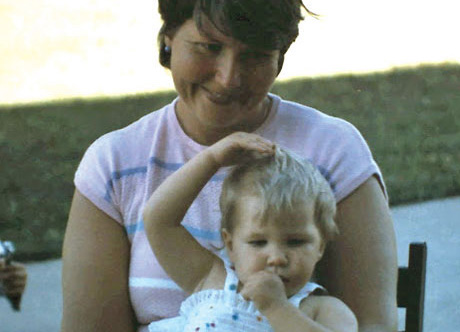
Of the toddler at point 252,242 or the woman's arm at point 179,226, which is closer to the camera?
the toddler at point 252,242

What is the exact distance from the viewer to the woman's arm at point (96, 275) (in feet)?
8.64

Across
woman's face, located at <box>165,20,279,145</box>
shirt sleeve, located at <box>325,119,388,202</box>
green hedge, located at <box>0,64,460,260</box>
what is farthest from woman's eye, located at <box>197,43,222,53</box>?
green hedge, located at <box>0,64,460,260</box>

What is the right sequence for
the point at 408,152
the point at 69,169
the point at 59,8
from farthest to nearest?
1. the point at 59,8
2. the point at 408,152
3. the point at 69,169

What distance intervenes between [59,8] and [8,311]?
6.84 m

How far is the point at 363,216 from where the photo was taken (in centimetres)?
258

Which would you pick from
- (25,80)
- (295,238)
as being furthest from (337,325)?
(25,80)

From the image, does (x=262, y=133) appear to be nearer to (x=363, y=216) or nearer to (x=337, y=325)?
(x=363, y=216)

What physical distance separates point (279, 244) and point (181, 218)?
0.28 meters

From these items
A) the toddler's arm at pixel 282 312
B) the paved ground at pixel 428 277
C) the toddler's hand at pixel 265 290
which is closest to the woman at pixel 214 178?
the toddler's arm at pixel 282 312

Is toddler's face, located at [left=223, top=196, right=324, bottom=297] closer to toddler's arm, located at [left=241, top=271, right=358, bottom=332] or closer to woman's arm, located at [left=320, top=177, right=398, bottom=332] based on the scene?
toddler's arm, located at [left=241, top=271, right=358, bottom=332]

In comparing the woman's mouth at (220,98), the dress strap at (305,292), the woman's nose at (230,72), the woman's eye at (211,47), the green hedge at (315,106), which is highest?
the woman's eye at (211,47)

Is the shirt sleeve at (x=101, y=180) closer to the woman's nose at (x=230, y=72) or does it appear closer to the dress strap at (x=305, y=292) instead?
the woman's nose at (x=230, y=72)

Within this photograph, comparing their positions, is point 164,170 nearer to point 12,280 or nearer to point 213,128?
point 213,128

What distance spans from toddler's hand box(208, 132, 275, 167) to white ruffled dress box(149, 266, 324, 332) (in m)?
0.25
